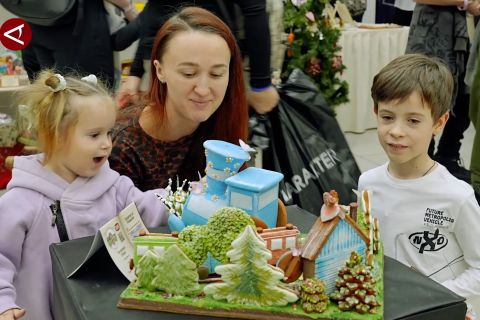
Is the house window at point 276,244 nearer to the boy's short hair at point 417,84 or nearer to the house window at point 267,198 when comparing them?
the house window at point 267,198

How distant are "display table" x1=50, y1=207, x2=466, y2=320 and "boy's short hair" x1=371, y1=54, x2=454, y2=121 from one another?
43cm

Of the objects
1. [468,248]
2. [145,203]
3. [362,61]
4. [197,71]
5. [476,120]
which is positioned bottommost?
[362,61]

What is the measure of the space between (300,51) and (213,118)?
8.19ft

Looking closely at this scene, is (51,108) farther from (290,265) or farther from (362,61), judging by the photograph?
(362,61)

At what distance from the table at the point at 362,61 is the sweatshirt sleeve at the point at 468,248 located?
330 centimetres

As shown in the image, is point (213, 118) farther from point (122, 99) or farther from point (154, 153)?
point (122, 99)

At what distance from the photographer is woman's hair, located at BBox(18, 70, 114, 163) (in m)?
1.25

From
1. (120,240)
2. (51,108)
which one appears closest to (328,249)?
(120,240)

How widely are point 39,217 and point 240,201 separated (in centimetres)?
49

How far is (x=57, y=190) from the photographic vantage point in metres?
1.22

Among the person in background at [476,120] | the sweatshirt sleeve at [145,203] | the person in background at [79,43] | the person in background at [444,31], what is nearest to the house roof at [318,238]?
the sweatshirt sleeve at [145,203]

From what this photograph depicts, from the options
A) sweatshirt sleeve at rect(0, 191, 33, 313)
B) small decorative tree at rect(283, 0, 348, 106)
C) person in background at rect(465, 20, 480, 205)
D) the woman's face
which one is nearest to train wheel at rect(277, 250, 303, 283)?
sweatshirt sleeve at rect(0, 191, 33, 313)

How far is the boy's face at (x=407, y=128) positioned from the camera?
4.19 ft

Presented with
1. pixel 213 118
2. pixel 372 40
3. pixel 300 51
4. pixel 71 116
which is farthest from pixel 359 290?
pixel 372 40
